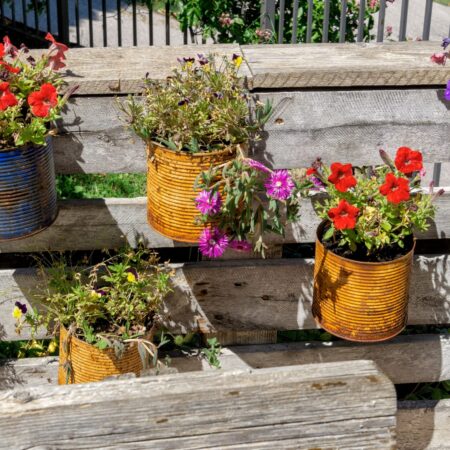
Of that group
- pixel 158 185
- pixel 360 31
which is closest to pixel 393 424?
pixel 158 185

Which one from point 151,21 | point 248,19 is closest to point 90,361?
point 248,19

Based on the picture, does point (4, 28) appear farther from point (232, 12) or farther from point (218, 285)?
point (218, 285)

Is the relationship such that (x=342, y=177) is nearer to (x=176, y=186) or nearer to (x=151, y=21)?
(x=176, y=186)

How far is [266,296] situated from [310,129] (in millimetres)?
621

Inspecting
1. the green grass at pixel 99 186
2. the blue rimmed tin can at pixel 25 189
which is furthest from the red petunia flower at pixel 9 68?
the green grass at pixel 99 186

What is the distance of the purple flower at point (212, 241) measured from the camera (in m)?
2.38

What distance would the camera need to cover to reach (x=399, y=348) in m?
3.07

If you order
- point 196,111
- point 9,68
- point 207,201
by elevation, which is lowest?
point 207,201

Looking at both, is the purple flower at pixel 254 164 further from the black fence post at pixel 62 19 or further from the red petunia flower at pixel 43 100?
the black fence post at pixel 62 19

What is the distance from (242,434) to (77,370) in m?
1.25

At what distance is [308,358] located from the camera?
303cm

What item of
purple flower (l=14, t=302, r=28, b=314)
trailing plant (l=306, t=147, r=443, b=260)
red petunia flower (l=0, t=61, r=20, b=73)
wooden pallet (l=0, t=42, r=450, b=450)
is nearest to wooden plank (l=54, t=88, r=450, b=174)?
wooden pallet (l=0, t=42, r=450, b=450)

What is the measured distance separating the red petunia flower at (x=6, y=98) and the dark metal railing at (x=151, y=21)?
8.37 ft

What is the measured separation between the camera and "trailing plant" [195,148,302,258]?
2.27 m
